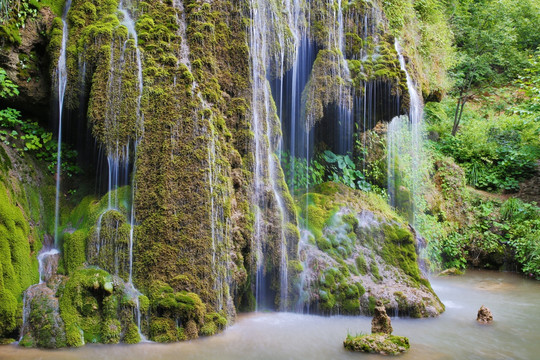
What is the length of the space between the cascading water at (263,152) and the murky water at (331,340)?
29.5 inches

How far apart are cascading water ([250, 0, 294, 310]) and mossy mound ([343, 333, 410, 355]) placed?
1.99m

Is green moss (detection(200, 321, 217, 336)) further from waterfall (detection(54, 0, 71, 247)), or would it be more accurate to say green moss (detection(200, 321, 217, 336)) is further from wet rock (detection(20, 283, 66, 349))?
waterfall (detection(54, 0, 71, 247))

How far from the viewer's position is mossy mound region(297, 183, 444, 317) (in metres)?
8.00

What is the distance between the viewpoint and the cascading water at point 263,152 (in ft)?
25.4

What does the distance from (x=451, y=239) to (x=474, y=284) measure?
2869mm

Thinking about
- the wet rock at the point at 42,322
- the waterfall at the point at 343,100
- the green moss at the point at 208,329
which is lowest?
the green moss at the point at 208,329

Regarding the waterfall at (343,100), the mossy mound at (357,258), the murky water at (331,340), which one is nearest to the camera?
the murky water at (331,340)

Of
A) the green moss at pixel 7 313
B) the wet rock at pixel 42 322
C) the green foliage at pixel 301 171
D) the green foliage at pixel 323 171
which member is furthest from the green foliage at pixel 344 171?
the green moss at pixel 7 313

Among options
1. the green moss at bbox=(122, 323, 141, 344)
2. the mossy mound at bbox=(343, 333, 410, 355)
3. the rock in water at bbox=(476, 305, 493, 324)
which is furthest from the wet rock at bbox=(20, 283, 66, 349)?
the rock in water at bbox=(476, 305, 493, 324)

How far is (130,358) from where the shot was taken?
16.8 ft

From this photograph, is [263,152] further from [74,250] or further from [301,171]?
[74,250]

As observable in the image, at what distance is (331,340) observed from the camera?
248 inches

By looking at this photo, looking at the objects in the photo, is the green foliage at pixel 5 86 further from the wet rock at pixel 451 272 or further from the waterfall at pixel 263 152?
the wet rock at pixel 451 272

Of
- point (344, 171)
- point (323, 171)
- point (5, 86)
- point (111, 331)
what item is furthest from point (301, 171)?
point (5, 86)
